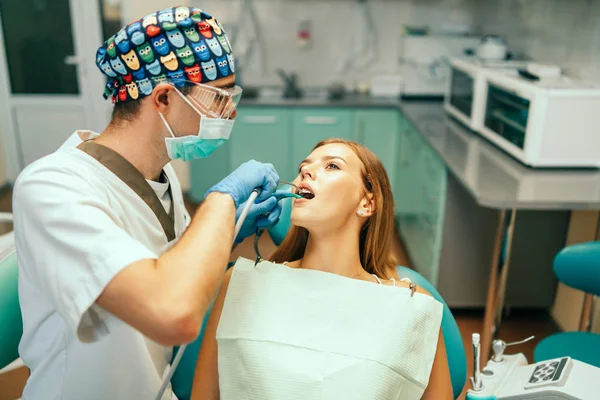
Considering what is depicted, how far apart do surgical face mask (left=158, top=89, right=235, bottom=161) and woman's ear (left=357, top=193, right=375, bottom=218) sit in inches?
16.1

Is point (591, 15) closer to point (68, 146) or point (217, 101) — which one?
point (217, 101)

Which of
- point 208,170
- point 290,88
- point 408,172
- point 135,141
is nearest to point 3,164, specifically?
point 208,170

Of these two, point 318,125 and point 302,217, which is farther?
point 318,125

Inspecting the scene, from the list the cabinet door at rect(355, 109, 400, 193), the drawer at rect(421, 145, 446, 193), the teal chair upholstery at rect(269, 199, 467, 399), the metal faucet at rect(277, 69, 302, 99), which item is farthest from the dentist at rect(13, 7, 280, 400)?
the metal faucet at rect(277, 69, 302, 99)

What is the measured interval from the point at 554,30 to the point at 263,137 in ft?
6.18

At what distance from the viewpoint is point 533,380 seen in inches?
47.5

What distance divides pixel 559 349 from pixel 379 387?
0.86 metres

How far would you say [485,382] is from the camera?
4.14ft

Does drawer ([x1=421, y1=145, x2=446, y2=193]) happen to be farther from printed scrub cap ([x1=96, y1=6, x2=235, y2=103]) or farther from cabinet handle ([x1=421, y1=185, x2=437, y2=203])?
printed scrub cap ([x1=96, y1=6, x2=235, y2=103])

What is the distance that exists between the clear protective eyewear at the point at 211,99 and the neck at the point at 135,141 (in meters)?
0.11

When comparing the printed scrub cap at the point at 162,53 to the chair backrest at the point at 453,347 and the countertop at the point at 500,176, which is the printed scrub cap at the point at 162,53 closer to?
the chair backrest at the point at 453,347

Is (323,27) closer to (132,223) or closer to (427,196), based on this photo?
(427,196)

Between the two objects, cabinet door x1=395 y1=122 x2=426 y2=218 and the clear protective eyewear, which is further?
cabinet door x1=395 y1=122 x2=426 y2=218

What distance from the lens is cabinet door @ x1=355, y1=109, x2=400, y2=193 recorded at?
378 cm
